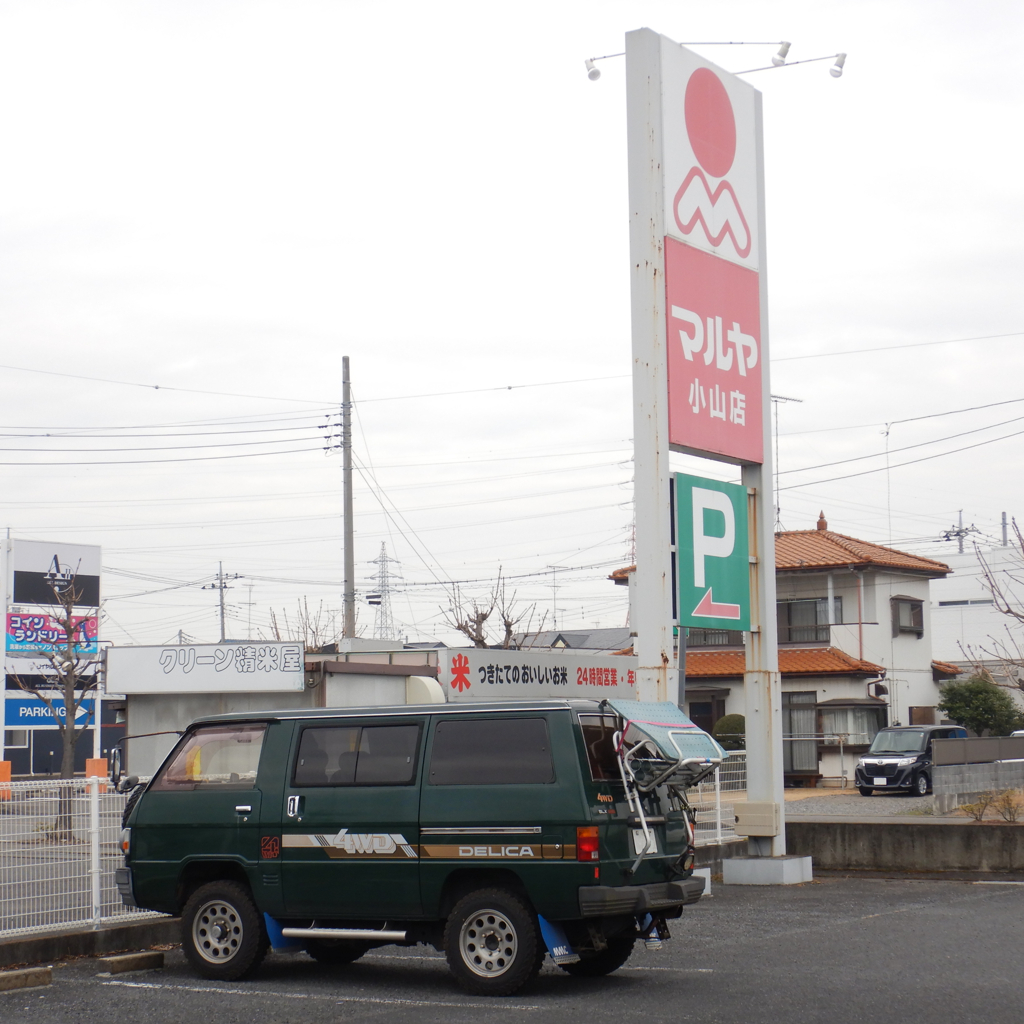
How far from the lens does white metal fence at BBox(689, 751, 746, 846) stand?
1656 centimetres

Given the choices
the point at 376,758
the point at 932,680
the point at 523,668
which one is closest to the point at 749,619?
the point at 523,668

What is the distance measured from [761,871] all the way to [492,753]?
A: 732cm

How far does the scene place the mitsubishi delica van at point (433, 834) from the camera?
8.56 m

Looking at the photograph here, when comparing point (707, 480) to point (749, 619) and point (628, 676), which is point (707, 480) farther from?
point (628, 676)

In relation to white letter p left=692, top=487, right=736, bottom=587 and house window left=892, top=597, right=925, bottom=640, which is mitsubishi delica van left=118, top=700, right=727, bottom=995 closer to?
white letter p left=692, top=487, right=736, bottom=587

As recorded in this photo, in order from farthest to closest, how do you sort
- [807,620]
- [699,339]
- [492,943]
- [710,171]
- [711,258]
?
[807,620] < [710,171] < [711,258] < [699,339] < [492,943]

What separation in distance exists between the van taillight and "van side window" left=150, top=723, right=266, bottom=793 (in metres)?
2.60

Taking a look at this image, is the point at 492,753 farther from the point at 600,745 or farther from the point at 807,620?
the point at 807,620

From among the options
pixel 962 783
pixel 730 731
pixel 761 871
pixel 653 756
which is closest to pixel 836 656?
pixel 730 731

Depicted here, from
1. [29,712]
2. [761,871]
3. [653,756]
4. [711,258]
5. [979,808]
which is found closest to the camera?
[653,756]

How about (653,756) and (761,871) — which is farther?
(761,871)

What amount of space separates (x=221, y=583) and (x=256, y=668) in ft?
200

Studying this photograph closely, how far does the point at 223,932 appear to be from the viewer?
951cm

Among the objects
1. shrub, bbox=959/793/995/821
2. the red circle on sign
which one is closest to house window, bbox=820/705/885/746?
shrub, bbox=959/793/995/821
